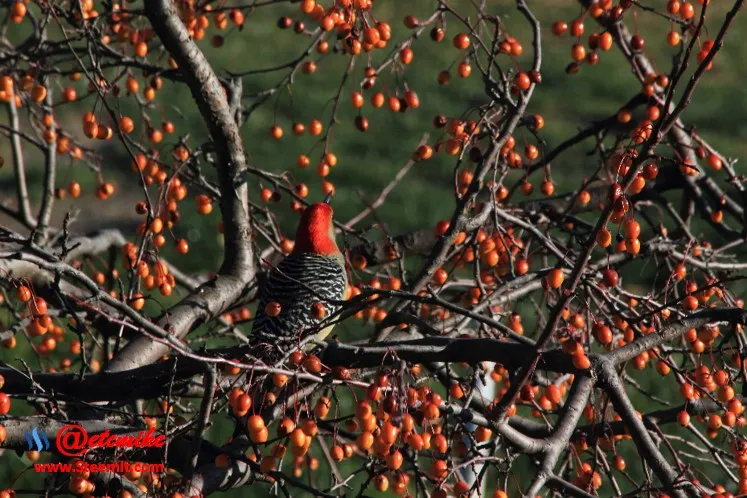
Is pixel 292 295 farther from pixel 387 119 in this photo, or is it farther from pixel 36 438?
pixel 387 119

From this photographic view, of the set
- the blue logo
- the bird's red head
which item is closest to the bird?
the bird's red head

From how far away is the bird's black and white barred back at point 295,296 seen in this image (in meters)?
3.04

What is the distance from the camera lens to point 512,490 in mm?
5730

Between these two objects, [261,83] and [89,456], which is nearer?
[89,456]

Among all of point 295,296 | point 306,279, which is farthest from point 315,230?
point 295,296

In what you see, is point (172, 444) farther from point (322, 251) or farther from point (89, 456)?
point (322, 251)

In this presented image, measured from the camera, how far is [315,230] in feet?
17.6

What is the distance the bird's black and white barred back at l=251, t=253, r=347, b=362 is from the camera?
304 cm

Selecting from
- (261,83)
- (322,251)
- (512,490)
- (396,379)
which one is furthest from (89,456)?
(261,83)

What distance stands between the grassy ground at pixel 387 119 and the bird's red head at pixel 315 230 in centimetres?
246

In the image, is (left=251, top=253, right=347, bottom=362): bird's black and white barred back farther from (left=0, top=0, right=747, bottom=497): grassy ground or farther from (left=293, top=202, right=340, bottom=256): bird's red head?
(left=0, top=0, right=747, bottom=497): grassy ground

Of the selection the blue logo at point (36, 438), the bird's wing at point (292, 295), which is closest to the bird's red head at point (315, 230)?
the bird's wing at point (292, 295)

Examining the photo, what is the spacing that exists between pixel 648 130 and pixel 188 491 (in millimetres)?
1612

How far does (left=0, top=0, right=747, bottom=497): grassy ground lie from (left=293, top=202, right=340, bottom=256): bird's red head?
8.05 ft
